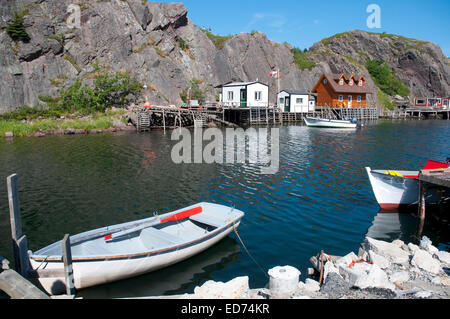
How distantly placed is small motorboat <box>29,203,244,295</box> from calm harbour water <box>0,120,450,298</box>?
50 centimetres

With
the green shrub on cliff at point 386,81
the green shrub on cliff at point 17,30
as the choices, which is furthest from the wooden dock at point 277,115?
the green shrub on cliff at point 17,30

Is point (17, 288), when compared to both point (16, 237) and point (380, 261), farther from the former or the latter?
point (380, 261)

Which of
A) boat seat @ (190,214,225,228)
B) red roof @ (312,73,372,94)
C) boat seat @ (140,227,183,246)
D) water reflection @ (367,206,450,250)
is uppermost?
red roof @ (312,73,372,94)

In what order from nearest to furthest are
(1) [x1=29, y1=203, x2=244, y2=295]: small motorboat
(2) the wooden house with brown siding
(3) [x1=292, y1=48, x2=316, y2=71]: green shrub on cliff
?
(1) [x1=29, y1=203, x2=244, y2=295]: small motorboat, (2) the wooden house with brown siding, (3) [x1=292, y1=48, x2=316, y2=71]: green shrub on cliff

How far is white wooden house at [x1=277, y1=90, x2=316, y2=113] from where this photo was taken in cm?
6706

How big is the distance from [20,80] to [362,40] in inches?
4156

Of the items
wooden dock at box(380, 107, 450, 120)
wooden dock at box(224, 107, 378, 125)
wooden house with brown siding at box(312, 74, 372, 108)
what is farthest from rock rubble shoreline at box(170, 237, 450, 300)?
wooden dock at box(380, 107, 450, 120)

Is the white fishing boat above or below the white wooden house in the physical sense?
below

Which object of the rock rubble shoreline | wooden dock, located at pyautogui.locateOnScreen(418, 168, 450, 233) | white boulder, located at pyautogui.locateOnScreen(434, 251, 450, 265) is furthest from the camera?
wooden dock, located at pyautogui.locateOnScreen(418, 168, 450, 233)

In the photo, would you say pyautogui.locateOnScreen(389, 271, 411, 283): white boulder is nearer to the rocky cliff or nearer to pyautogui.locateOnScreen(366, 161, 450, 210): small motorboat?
pyautogui.locateOnScreen(366, 161, 450, 210): small motorboat

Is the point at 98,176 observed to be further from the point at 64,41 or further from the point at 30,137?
the point at 64,41

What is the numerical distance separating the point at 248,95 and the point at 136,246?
168 feet

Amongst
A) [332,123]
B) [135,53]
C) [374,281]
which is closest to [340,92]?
[332,123]
